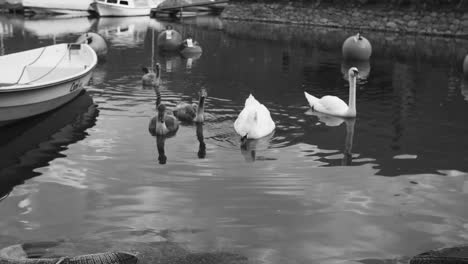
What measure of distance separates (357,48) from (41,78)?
14.4m

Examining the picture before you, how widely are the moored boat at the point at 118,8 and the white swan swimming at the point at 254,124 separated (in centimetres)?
4541

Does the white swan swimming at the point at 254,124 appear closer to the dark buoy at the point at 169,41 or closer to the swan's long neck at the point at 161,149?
the swan's long neck at the point at 161,149

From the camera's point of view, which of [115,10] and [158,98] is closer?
[158,98]

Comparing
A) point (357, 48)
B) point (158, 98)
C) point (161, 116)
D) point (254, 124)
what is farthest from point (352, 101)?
point (357, 48)

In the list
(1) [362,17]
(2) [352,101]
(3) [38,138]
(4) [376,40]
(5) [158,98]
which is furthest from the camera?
(1) [362,17]

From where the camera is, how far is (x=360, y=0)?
42.7 m

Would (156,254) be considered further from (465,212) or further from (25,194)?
(465,212)

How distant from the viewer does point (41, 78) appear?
1572cm

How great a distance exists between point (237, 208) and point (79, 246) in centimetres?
248

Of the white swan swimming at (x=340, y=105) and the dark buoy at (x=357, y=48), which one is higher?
the dark buoy at (x=357, y=48)

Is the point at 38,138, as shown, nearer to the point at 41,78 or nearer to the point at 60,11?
the point at 41,78

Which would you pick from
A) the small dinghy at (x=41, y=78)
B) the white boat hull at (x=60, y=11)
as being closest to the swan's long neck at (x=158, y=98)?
the small dinghy at (x=41, y=78)

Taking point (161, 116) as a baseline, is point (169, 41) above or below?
above

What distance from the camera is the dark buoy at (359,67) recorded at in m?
22.3
